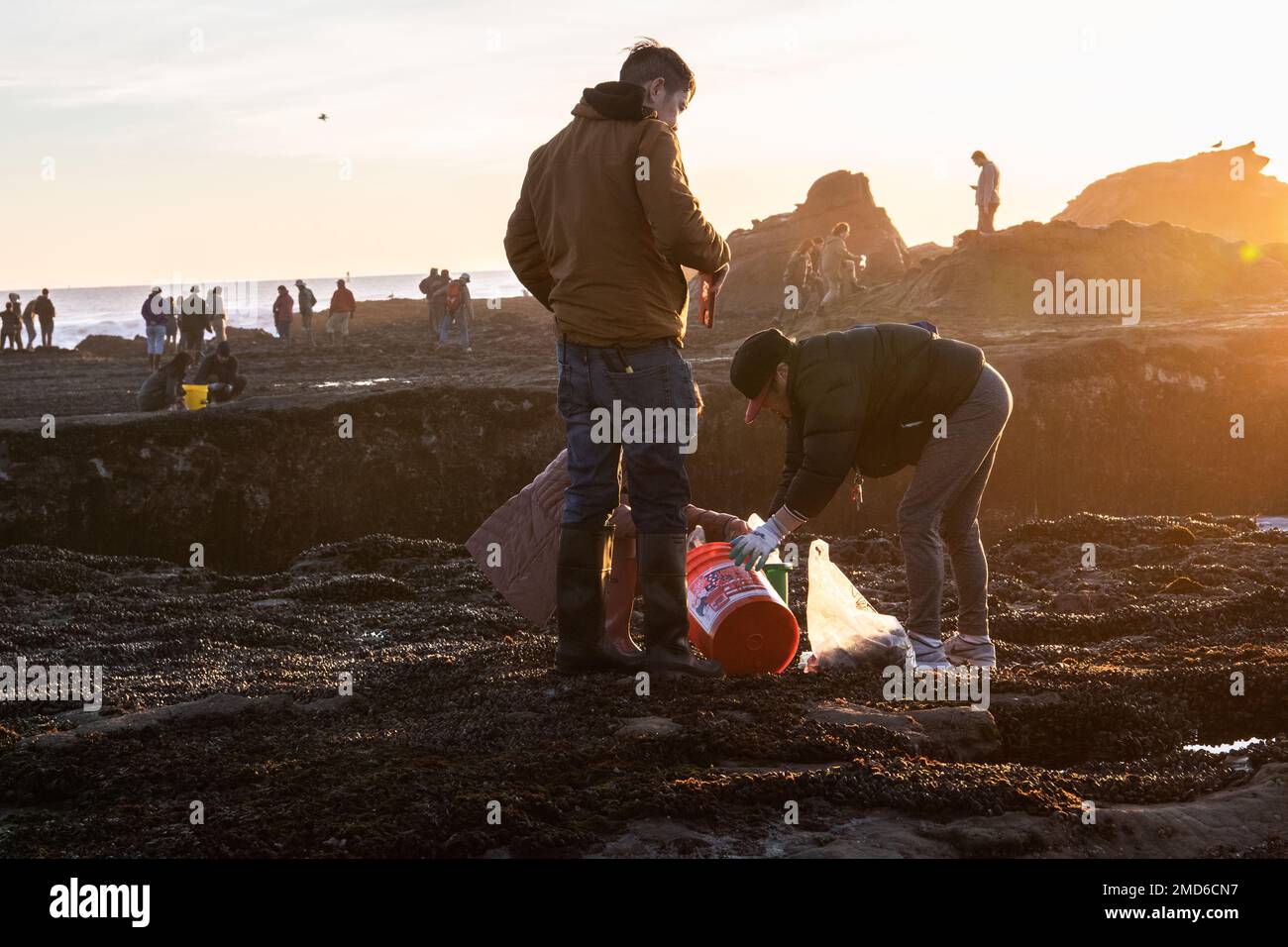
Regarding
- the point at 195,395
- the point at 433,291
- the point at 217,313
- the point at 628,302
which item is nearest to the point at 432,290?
the point at 433,291

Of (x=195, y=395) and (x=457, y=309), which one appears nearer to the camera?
(x=195, y=395)

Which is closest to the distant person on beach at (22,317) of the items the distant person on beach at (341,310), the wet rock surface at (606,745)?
the distant person on beach at (341,310)

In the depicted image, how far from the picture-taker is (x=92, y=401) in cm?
1892

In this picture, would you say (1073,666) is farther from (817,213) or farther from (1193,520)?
(817,213)

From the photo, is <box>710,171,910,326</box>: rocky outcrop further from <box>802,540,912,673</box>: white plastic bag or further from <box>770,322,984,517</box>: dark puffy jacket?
<box>770,322,984,517</box>: dark puffy jacket

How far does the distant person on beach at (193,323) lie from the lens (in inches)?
880

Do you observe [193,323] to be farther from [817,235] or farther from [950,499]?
[817,235]

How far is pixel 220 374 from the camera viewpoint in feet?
50.0

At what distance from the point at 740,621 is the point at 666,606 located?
377 millimetres

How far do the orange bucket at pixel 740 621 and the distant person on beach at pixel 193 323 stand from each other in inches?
734

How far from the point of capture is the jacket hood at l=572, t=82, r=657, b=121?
479cm

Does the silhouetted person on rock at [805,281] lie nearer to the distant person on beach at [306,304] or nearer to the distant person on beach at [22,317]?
the distant person on beach at [306,304]

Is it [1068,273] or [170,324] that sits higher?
[1068,273]

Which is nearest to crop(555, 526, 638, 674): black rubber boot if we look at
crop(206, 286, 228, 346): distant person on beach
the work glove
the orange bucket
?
the orange bucket
